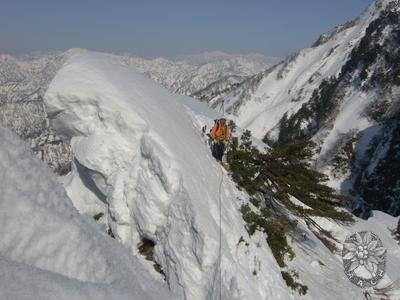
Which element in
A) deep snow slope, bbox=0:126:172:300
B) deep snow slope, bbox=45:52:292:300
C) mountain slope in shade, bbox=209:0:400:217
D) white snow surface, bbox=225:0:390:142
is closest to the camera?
deep snow slope, bbox=0:126:172:300

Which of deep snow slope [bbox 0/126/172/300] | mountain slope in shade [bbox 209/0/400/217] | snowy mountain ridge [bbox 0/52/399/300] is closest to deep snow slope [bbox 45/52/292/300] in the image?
snowy mountain ridge [bbox 0/52/399/300]

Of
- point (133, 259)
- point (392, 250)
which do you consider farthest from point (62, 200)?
point (392, 250)

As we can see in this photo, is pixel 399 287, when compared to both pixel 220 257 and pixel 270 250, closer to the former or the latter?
pixel 270 250

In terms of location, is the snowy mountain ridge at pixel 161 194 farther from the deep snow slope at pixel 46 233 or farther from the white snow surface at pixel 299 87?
the white snow surface at pixel 299 87

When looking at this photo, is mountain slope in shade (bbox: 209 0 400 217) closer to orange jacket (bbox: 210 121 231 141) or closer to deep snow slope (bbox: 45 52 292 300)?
orange jacket (bbox: 210 121 231 141)

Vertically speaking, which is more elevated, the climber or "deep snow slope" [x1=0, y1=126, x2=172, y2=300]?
"deep snow slope" [x1=0, y1=126, x2=172, y2=300]

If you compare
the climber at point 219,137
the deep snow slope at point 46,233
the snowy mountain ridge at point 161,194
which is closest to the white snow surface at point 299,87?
the climber at point 219,137
